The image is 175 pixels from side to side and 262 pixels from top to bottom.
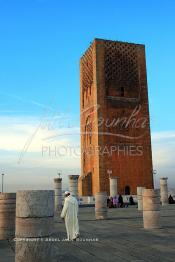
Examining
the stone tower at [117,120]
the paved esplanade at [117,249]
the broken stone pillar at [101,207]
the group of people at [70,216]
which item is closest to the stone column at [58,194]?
the broken stone pillar at [101,207]

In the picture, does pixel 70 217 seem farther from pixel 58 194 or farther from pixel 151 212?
pixel 58 194

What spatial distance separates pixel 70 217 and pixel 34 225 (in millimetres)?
3209

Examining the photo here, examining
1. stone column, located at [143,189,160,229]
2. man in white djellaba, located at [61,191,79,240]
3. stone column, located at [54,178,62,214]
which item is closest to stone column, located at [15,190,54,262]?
man in white djellaba, located at [61,191,79,240]

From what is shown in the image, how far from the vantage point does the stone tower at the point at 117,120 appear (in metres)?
37.3

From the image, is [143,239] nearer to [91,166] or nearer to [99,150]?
[99,150]

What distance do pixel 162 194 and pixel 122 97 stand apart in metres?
15.1

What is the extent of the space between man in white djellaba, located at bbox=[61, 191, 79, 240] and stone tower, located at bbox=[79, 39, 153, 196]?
28.5 m

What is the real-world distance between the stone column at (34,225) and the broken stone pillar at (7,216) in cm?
372

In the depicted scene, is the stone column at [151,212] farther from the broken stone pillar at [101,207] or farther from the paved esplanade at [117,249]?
the broken stone pillar at [101,207]

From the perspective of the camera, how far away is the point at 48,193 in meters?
5.12

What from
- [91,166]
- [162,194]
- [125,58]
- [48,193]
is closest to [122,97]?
[125,58]

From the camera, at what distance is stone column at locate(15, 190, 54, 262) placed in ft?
15.6

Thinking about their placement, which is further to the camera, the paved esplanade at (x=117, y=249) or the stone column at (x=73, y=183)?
the stone column at (x=73, y=183)

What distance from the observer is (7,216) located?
8.58 meters
